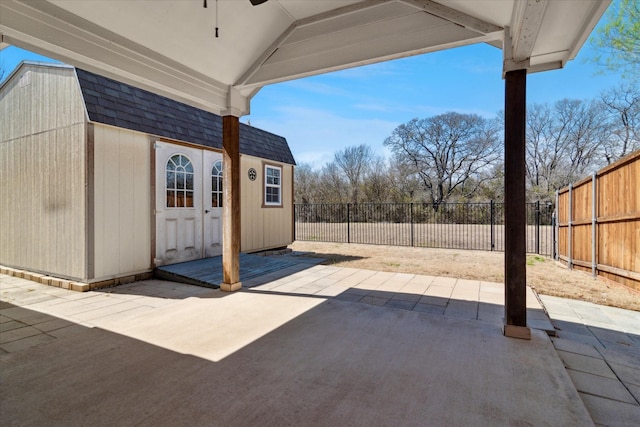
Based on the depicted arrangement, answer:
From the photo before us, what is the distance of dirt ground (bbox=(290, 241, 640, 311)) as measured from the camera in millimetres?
4066

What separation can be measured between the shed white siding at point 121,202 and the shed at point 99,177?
0.01 meters

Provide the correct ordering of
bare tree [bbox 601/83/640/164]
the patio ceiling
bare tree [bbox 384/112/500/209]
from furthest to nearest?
1. bare tree [bbox 384/112/500/209]
2. bare tree [bbox 601/83/640/164]
3. the patio ceiling

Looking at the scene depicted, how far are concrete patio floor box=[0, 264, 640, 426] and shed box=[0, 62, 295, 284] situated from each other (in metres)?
1.04

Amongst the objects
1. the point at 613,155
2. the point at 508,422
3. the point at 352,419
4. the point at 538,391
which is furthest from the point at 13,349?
the point at 613,155

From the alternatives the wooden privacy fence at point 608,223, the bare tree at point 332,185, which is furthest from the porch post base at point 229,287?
the bare tree at point 332,185

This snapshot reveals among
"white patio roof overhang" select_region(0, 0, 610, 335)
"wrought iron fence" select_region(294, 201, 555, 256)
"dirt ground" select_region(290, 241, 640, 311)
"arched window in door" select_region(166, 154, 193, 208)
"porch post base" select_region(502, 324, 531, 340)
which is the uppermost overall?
"white patio roof overhang" select_region(0, 0, 610, 335)

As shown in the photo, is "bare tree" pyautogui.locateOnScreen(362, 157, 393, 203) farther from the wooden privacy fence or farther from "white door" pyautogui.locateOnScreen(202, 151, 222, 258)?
"white door" pyautogui.locateOnScreen(202, 151, 222, 258)

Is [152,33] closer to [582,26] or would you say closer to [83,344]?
[83,344]

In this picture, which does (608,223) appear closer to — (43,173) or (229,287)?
(229,287)

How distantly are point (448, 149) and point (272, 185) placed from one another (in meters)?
17.9

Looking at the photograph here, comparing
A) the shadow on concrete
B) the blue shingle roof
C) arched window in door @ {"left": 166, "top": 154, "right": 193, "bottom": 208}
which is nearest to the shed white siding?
the blue shingle roof

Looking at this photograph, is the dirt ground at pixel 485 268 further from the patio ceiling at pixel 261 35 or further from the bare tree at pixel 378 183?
the bare tree at pixel 378 183

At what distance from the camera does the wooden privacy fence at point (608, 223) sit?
12.7 ft

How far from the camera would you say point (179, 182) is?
18.4 ft
